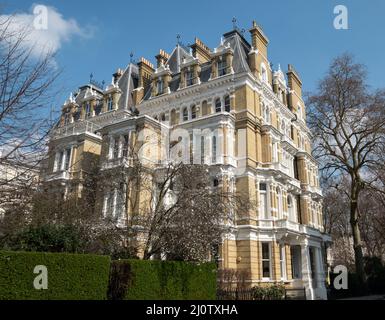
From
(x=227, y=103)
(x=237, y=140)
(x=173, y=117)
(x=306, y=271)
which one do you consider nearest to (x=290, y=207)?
(x=306, y=271)

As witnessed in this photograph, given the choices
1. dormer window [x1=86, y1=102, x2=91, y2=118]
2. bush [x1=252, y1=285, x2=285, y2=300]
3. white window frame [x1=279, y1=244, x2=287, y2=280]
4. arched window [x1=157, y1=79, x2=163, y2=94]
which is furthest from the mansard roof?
bush [x1=252, y1=285, x2=285, y2=300]

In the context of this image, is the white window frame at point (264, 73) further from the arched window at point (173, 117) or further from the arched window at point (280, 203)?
the arched window at point (280, 203)

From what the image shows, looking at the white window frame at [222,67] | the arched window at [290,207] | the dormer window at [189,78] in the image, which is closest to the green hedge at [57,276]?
the white window frame at [222,67]

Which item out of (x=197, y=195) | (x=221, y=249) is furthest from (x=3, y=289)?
(x=221, y=249)

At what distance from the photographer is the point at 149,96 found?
36656mm

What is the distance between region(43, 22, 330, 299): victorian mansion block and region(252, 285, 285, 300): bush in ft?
6.64

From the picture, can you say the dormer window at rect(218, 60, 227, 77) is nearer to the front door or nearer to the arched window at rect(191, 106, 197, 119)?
the arched window at rect(191, 106, 197, 119)

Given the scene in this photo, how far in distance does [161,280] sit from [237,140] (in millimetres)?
16478

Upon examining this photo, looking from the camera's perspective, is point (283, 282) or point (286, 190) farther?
point (286, 190)

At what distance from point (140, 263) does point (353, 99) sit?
73.6ft

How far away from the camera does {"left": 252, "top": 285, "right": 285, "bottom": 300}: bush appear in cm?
2222

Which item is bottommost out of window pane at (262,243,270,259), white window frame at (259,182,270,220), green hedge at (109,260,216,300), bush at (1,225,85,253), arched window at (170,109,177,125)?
green hedge at (109,260,216,300)
